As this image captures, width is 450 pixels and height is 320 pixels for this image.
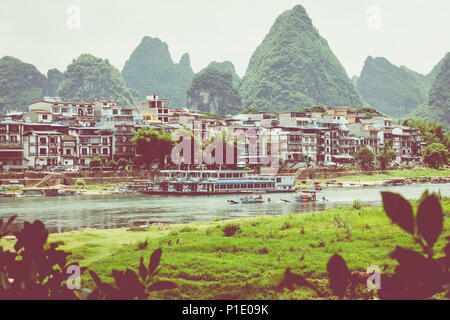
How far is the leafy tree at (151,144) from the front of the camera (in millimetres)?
66500

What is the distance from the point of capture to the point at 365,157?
84.0 m

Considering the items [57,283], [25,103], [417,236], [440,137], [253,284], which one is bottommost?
[253,284]

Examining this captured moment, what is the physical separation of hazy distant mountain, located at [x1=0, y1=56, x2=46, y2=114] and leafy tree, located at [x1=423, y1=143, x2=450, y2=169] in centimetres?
8438

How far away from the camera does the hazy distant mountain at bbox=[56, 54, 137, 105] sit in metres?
128

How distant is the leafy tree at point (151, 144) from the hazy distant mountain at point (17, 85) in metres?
55.5

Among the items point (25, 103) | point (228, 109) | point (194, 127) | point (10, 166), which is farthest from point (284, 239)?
point (228, 109)

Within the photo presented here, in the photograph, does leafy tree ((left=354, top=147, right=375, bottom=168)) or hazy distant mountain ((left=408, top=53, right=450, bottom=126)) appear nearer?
leafy tree ((left=354, top=147, right=375, bottom=168))

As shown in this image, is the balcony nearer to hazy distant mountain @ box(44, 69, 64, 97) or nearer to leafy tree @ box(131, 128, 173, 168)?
leafy tree @ box(131, 128, 173, 168)

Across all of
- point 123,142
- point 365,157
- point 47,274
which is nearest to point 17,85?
point 123,142

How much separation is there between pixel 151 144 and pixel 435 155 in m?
52.7

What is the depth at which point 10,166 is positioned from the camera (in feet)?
211

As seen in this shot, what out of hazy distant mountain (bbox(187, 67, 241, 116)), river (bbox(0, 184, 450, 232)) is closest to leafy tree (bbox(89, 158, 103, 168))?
river (bbox(0, 184, 450, 232))

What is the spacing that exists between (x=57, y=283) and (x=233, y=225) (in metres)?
17.7
